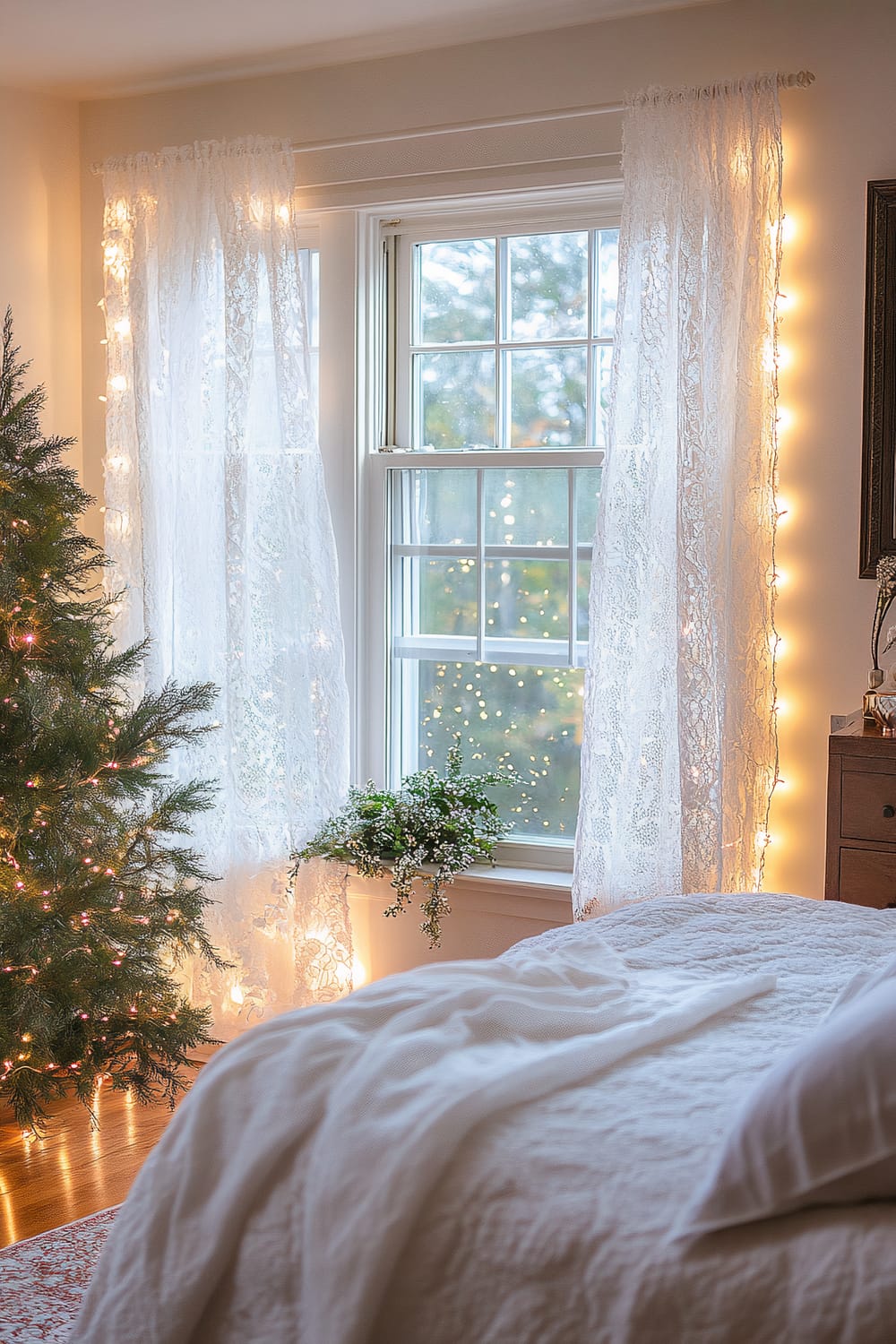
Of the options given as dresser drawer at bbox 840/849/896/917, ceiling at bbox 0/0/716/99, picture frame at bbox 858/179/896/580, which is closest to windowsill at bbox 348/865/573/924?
dresser drawer at bbox 840/849/896/917

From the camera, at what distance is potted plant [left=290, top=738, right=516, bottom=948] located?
12.2 feet

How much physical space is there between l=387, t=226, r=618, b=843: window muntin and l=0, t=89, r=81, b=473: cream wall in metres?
1.16

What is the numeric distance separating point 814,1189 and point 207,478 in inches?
126

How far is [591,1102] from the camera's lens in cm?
136

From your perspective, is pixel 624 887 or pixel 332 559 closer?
pixel 624 887

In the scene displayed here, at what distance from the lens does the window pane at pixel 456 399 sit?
3.86 m

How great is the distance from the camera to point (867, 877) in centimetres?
279

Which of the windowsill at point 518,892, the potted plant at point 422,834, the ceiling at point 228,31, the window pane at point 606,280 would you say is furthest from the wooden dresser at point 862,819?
the ceiling at point 228,31

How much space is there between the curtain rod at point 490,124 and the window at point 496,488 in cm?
26

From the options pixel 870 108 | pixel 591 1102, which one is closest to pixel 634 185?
pixel 870 108

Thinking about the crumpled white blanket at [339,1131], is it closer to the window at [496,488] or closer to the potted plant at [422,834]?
the potted plant at [422,834]

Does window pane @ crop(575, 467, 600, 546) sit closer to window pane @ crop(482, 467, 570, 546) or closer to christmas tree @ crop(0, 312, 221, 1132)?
window pane @ crop(482, 467, 570, 546)

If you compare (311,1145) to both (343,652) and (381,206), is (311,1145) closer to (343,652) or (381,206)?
(343,652)

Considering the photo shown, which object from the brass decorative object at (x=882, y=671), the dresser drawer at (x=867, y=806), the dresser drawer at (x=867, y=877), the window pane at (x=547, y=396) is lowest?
the dresser drawer at (x=867, y=877)
